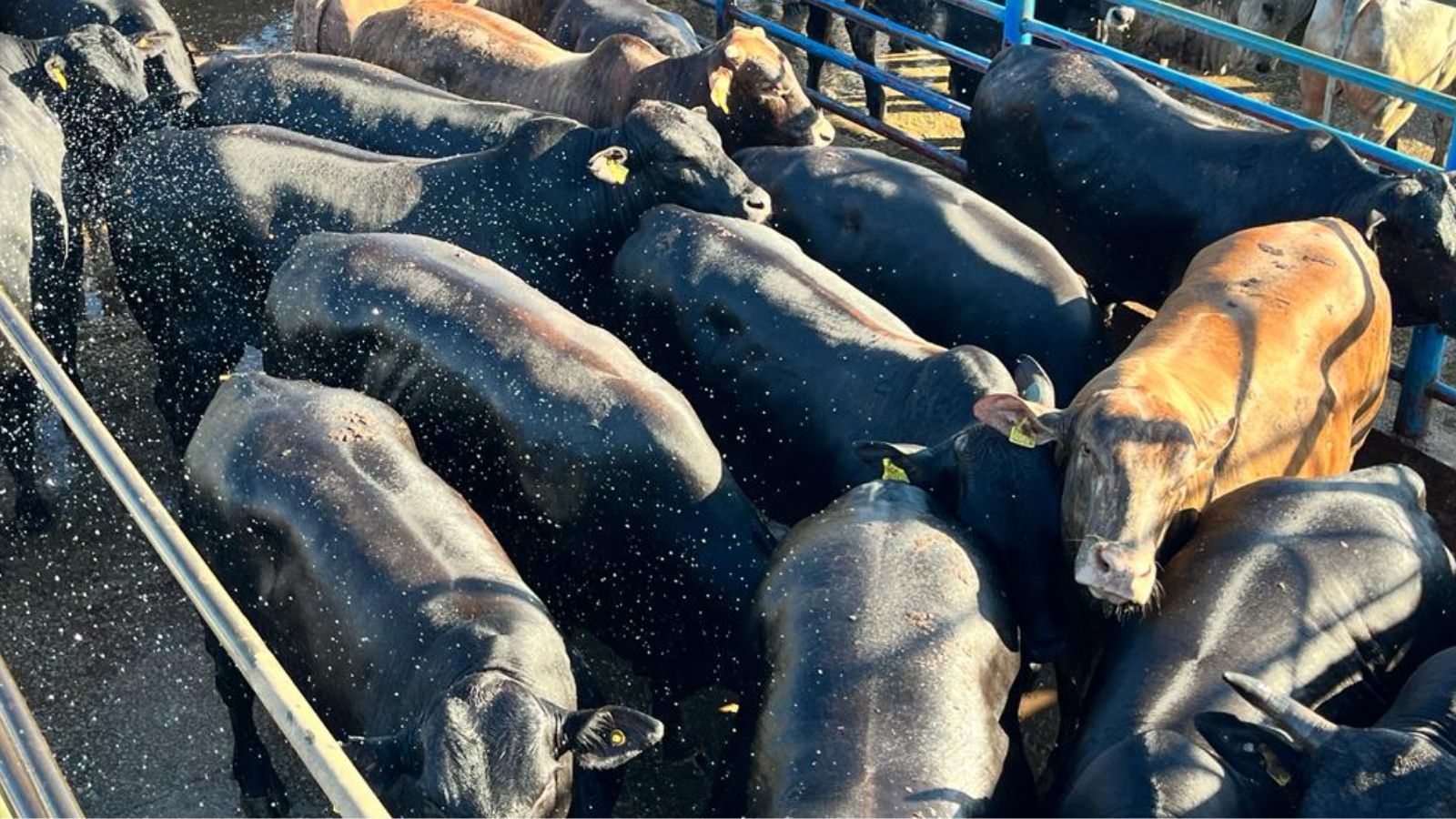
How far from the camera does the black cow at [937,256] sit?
5.47 meters

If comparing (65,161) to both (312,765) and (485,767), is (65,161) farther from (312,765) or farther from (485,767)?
(312,765)

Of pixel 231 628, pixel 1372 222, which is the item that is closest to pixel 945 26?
pixel 1372 222

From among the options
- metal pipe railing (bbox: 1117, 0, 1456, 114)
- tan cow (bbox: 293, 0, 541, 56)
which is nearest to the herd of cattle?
metal pipe railing (bbox: 1117, 0, 1456, 114)

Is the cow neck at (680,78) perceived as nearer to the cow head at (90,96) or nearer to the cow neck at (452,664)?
the cow head at (90,96)

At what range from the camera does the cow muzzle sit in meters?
3.92

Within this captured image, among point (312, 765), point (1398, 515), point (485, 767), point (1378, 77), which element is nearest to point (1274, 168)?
point (1378, 77)

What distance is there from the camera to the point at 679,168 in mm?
6090

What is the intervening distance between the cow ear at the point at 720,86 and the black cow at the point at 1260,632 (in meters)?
3.36

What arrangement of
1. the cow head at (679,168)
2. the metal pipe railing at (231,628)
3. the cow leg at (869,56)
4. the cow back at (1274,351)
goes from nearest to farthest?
the metal pipe railing at (231,628) < the cow back at (1274,351) < the cow head at (679,168) < the cow leg at (869,56)

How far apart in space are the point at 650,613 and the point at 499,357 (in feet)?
3.00

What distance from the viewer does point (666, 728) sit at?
476cm

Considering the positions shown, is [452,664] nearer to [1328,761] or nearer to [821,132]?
[1328,761]

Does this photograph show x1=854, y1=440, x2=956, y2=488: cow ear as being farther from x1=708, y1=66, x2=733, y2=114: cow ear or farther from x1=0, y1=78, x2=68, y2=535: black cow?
x1=0, y1=78, x2=68, y2=535: black cow

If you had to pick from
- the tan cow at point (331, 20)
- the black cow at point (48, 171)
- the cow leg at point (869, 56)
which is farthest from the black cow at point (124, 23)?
the cow leg at point (869, 56)
